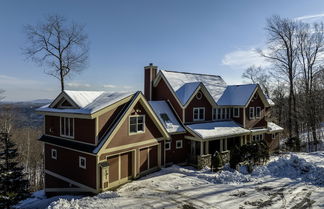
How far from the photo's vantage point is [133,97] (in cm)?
1450

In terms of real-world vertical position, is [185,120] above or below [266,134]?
above

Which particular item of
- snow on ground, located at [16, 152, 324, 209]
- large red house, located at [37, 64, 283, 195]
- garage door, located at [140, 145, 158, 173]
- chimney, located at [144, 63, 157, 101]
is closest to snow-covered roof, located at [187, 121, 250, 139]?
large red house, located at [37, 64, 283, 195]

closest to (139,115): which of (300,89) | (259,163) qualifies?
(259,163)

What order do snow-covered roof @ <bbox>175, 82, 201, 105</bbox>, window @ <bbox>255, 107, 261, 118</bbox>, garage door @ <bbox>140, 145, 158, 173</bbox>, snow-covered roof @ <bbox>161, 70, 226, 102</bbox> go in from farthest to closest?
1. window @ <bbox>255, 107, 261, 118</bbox>
2. snow-covered roof @ <bbox>161, 70, 226, 102</bbox>
3. snow-covered roof @ <bbox>175, 82, 201, 105</bbox>
4. garage door @ <bbox>140, 145, 158, 173</bbox>

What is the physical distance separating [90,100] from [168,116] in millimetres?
7275

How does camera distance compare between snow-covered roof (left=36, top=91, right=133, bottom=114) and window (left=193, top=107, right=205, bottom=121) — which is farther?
window (left=193, top=107, right=205, bottom=121)

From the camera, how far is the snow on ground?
407 inches

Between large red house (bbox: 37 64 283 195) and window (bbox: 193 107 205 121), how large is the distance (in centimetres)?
3

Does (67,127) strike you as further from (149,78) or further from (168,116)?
(149,78)

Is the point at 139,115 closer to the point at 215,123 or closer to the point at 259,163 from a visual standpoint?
the point at 215,123

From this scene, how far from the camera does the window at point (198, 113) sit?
2020 centimetres

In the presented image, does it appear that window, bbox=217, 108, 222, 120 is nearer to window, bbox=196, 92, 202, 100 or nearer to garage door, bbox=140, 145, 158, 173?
window, bbox=196, 92, 202, 100

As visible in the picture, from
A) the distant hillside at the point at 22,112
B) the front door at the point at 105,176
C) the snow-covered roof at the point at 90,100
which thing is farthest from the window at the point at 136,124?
the distant hillside at the point at 22,112

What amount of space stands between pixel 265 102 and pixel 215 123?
7747 millimetres
